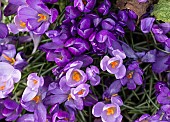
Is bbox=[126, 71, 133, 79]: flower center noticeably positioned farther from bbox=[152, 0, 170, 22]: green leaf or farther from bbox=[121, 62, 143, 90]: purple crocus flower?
bbox=[152, 0, 170, 22]: green leaf

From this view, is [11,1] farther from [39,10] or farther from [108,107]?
[108,107]

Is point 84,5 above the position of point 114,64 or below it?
above

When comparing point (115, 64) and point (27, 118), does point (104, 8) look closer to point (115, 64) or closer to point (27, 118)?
point (115, 64)

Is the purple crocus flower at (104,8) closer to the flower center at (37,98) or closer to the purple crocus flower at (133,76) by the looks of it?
the purple crocus flower at (133,76)

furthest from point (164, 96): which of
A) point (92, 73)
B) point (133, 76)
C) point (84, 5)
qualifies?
point (84, 5)

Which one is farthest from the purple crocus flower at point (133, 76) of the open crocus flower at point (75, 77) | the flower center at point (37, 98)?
the flower center at point (37, 98)

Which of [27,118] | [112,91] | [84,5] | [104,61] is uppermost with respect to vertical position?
[84,5]

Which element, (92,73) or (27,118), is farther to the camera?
(27,118)
